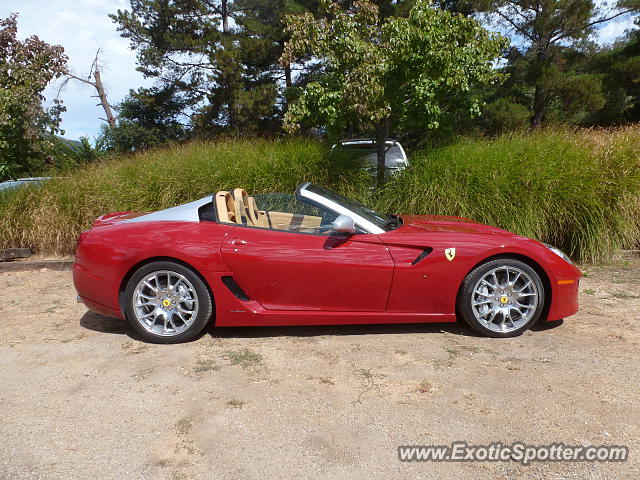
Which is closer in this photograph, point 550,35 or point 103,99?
point 550,35

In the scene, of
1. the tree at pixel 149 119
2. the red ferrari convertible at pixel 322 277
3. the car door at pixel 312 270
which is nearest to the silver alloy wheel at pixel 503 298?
the red ferrari convertible at pixel 322 277

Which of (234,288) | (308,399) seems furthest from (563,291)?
(234,288)

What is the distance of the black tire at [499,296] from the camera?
11.7ft

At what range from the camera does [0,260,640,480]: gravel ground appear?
2174mm

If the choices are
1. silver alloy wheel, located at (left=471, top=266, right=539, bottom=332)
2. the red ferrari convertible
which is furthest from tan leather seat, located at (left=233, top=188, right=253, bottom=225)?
silver alloy wheel, located at (left=471, top=266, right=539, bottom=332)

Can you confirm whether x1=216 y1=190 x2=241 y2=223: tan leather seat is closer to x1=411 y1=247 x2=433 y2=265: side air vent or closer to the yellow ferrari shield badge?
A: x1=411 y1=247 x2=433 y2=265: side air vent

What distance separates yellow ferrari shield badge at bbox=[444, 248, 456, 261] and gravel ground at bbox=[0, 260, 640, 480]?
65 cm

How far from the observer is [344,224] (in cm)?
345

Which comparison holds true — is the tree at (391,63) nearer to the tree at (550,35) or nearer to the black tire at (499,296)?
the black tire at (499,296)

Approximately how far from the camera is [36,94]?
8711 mm

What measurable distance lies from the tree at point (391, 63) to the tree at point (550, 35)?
37.6 ft

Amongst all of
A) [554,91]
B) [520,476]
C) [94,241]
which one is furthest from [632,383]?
[554,91]

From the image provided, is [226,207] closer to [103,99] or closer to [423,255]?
[423,255]

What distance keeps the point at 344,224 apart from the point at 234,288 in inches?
38.7
